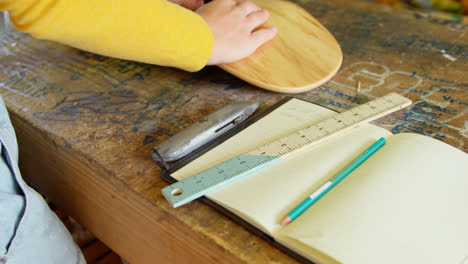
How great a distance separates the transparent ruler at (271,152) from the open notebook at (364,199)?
11mm

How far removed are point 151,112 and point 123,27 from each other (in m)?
0.15

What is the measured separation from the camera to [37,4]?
0.51 m

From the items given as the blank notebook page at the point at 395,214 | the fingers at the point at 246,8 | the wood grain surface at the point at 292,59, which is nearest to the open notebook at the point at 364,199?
the blank notebook page at the point at 395,214

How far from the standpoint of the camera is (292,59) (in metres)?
0.73

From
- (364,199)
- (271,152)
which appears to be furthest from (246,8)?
(364,199)

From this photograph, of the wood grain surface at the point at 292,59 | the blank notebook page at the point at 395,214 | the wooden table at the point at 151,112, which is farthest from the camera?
the wood grain surface at the point at 292,59

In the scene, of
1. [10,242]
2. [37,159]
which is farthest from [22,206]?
[37,159]

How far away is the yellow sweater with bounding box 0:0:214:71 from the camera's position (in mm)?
518

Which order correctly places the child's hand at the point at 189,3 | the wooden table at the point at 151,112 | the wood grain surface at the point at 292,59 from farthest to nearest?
the child's hand at the point at 189,3 → the wood grain surface at the point at 292,59 → the wooden table at the point at 151,112

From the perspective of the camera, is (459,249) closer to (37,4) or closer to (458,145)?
(458,145)

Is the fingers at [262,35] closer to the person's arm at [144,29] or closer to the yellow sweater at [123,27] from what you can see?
the person's arm at [144,29]

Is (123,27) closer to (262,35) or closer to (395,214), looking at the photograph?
(262,35)

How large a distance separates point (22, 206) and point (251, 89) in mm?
419

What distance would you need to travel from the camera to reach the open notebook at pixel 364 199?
0.37 meters
